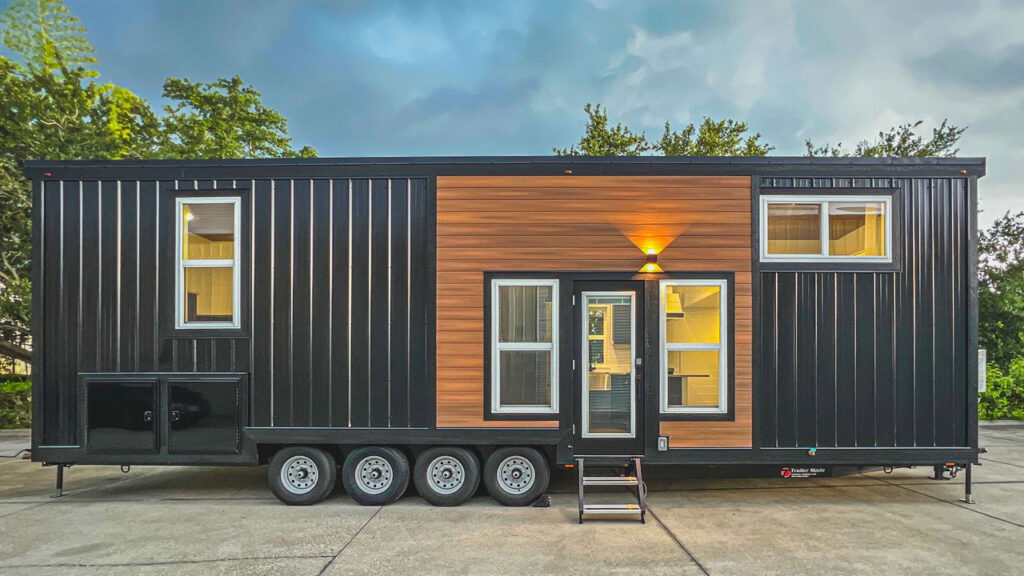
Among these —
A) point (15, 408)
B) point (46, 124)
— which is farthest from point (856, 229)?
point (15, 408)

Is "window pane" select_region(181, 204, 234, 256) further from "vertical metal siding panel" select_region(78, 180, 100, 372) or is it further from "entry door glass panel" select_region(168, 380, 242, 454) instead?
"entry door glass panel" select_region(168, 380, 242, 454)

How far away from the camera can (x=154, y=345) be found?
4.61m

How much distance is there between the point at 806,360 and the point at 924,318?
1156mm

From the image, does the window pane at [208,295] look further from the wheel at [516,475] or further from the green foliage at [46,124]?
the green foliage at [46,124]

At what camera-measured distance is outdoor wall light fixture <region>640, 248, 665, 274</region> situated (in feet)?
14.9

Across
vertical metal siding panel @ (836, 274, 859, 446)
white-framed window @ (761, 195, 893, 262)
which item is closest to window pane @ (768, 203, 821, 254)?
white-framed window @ (761, 195, 893, 262)

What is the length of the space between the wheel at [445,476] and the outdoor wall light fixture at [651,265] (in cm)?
240

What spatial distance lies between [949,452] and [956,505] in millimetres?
603

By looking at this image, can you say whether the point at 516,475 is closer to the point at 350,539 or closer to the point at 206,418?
the point at 350,539

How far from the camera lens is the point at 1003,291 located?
34.8ft

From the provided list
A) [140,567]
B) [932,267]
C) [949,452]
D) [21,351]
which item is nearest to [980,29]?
[932,267]

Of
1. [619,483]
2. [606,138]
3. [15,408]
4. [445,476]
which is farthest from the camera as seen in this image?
[606,138]

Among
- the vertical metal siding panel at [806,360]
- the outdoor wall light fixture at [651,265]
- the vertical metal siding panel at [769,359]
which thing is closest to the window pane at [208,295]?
the outdoor wall light fixture at [651,265]

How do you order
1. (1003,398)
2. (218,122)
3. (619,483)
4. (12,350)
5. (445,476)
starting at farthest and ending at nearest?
(218,122), (12,350), (1003,398), (445,476), (619,483)
